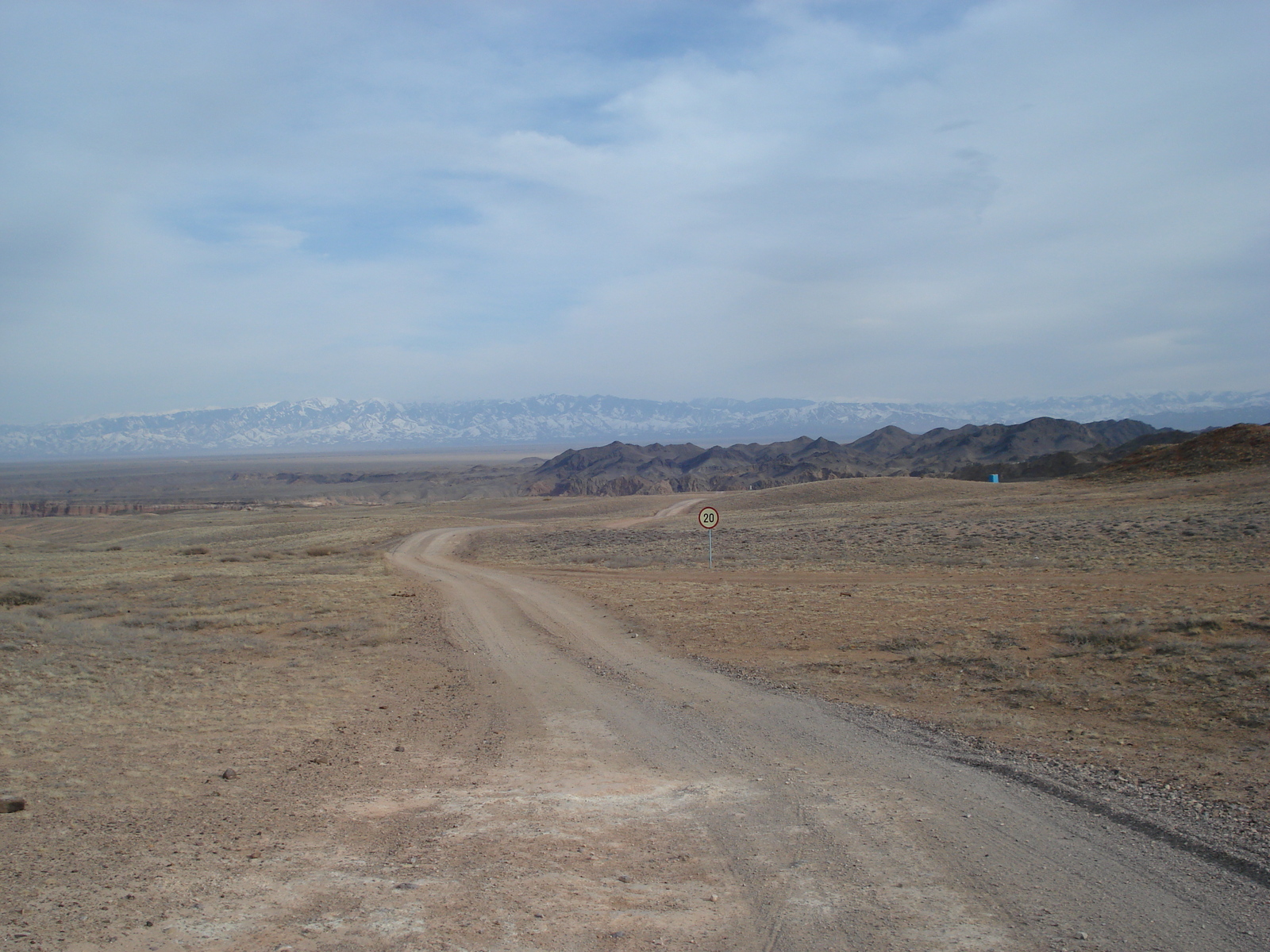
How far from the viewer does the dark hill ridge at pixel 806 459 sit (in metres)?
118

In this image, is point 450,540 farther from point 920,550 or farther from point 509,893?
point 509,893

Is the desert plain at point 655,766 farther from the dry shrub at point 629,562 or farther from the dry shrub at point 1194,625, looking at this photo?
the dry shrub at point 629,562

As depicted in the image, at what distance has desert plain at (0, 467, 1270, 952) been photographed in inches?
205

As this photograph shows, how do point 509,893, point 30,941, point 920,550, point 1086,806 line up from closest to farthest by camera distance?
point 30,941 → point 509,893 → point 1086,806 → point 920,550

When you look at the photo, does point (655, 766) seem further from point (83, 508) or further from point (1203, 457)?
point (83, 508)

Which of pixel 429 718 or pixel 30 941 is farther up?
pixel 30 941

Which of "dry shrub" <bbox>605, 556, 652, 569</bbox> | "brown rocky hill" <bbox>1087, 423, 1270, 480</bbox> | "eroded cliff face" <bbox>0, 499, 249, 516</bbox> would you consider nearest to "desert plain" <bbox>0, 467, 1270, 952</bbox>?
"dry shrub" <bbox>605, 556, 652, 569</bbox>

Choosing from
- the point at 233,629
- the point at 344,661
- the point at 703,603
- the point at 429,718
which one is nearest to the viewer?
the point at 429,718

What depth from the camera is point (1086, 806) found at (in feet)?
22.6

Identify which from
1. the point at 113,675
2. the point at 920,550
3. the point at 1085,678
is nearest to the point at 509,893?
the point at 1085,678

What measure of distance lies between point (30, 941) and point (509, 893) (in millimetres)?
2835

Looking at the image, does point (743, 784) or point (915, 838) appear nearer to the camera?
point (915, 838)

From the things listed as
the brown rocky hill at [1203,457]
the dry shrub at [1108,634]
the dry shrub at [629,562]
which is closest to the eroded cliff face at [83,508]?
the dry shrub at [629,562]

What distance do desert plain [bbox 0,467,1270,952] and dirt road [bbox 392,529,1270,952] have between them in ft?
0.11
